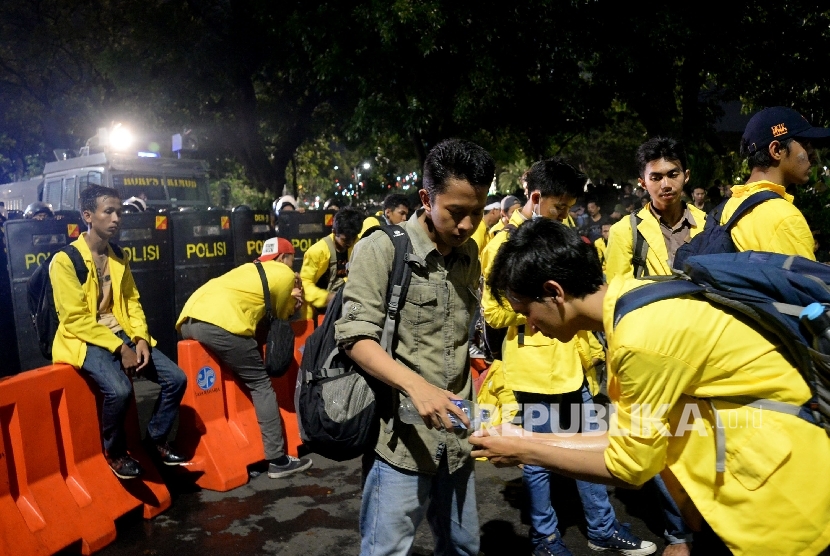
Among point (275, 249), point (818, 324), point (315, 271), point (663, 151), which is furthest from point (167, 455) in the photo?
point (818, 324)

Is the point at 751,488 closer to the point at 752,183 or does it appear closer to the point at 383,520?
the point at 383,520

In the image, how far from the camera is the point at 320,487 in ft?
Result: 18.4

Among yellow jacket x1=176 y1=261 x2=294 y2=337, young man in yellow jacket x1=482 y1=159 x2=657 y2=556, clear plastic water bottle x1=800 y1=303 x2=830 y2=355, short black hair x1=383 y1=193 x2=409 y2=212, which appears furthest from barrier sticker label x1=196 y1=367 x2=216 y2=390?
clear plastic water bottle x1=800 y1=303 x2=830 y2=355

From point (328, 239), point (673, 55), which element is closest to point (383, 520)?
point (328, 239)

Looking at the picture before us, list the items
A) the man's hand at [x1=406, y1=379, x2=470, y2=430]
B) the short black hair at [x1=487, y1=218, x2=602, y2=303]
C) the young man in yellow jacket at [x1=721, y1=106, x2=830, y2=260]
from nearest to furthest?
the short black hair at [x1=487, y1=218, x2=602, y2=303]
the man's hand at [x1=406, y1=379, x2=470, y2=430]
the young man in yellow jacket at [x1=721, y1=106, x2=830, y2=260]

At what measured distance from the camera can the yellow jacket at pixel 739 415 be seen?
200cm

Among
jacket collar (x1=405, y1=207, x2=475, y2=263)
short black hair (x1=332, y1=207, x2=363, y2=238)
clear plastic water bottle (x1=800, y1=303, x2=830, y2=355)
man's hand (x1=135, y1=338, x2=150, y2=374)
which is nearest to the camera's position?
clear plastic water bottle (x1=800, y1=303, x2=830, y2=355)

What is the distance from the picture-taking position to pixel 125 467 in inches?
195

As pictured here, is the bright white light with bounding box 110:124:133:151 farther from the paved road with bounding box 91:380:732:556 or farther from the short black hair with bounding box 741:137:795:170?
the short black hair with bounding box 741:137:795:170

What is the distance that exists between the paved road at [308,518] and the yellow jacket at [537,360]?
110cm

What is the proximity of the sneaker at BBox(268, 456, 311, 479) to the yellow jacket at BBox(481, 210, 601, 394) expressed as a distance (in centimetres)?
241

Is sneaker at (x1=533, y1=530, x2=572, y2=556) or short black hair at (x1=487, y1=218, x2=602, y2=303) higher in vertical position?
short black hair at (x1=487, y1=218, x2=602, y2=303)

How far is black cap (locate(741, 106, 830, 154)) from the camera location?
3232 mm

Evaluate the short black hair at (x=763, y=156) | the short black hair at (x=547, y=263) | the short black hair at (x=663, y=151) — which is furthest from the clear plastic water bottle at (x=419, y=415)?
the short black hair at (x=663, y=151)
